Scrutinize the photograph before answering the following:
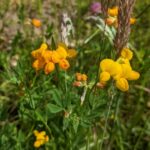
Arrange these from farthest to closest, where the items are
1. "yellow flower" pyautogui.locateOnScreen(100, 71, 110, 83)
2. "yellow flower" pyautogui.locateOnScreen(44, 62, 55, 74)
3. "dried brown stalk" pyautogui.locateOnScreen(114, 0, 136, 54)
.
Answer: "yellow flower" pyautogui.locateOnScreen(44, 62, 55, 74)
"yellow flower" pyautogui.locateOnScreen(100, 71, 110, 83)
"dried brown stalk" pyautogui.locateOnScreen(114, 0, 136, 54)

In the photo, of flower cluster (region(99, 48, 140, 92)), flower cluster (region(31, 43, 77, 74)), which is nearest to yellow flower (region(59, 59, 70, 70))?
flower cluster (region(31, 43, 77, 74))

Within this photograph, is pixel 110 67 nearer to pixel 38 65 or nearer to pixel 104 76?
pixel 104 76

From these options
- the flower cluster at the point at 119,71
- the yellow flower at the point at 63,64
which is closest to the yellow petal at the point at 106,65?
the flower cluster at the point at 119,71

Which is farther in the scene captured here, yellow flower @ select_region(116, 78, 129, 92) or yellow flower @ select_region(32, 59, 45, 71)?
yellow flower @ select_region(32, 59, 45, 71)

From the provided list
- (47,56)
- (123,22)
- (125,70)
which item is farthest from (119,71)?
(47,56)

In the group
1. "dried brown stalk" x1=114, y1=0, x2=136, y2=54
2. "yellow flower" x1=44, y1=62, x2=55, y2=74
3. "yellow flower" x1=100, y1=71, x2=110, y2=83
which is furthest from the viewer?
"yellow flower" x1=44, y1=62, x2=55, y2=74

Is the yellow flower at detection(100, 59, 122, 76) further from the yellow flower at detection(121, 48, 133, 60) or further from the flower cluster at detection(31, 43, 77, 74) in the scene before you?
the flower cluster at detection(31, 43, 77, 74)

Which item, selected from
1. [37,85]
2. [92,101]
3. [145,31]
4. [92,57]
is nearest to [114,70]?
[92,101]
